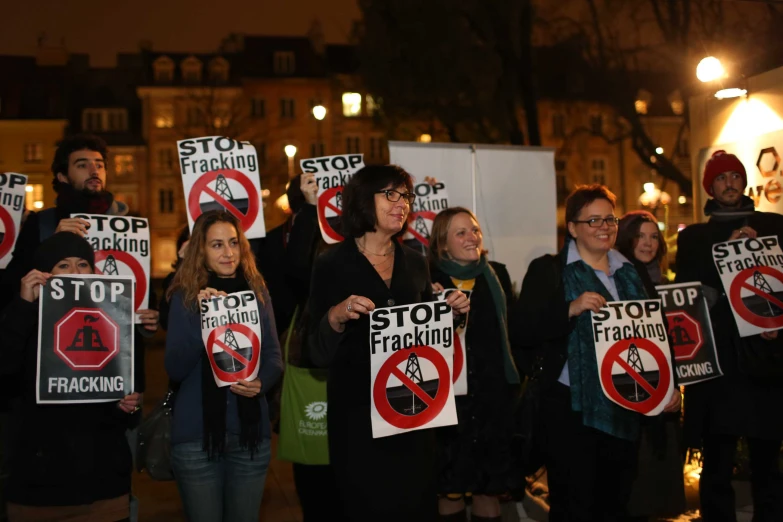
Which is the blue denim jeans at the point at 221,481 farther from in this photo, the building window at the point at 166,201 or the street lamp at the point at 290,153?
the building window at the point at 166,201

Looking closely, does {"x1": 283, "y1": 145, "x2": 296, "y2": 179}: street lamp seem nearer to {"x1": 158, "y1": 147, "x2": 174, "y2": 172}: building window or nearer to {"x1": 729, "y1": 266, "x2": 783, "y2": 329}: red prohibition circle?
{"x1": 729, "y1": 266, "x2": 783, "y2": 329}: red prohibition circle

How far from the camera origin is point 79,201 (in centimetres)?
562

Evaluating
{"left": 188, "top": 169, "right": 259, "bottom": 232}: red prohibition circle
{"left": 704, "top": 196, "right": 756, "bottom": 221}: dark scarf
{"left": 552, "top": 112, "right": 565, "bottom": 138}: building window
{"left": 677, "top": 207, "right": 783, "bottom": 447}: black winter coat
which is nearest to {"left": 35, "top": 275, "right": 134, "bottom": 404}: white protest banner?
{"left": 188, "top": 169, "right": 259, "bottom": 232}: red prohibition circle

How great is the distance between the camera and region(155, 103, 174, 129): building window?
57250 mm

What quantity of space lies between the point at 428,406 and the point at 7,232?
3.34m

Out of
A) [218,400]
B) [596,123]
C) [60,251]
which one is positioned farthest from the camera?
[596,123]

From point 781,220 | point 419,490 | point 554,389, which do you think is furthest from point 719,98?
point 419,490

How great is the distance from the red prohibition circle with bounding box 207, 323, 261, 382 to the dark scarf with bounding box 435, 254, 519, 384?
176 centimetres

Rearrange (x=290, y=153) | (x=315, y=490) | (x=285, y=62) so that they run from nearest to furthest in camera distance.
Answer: (x=315, y=490)
(x=290, y=153)
(x=285, y=62)

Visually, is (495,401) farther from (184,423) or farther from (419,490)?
(184,423)

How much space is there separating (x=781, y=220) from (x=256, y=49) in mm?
58621

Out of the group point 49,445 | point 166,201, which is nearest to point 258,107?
point 166,201

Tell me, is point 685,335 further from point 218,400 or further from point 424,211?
point 218,400

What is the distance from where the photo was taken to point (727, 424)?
221 inches
